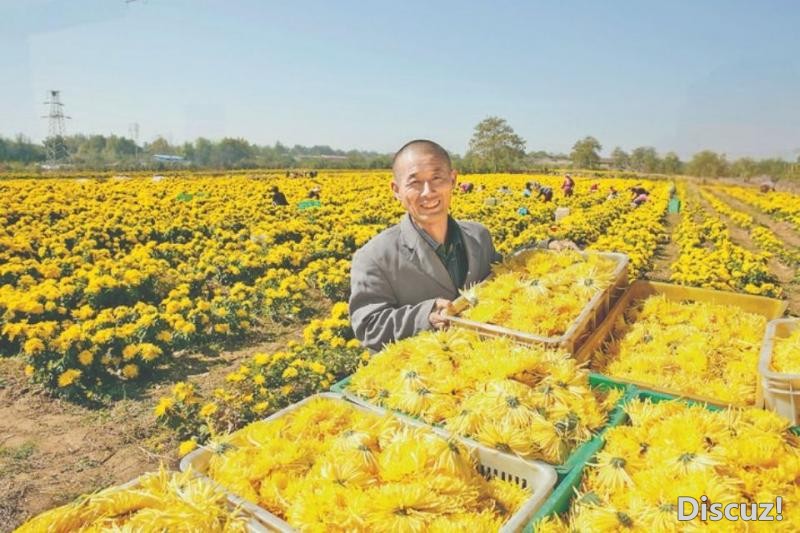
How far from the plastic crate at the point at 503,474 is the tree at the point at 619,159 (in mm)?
82118

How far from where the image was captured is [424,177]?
3090mm

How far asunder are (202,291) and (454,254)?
6.37m

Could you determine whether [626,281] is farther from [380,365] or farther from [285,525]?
[285,525]

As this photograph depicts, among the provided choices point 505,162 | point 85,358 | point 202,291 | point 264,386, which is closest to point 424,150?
point 264,386

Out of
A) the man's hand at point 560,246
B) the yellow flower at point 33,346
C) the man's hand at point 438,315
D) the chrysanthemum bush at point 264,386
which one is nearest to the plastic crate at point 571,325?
the man's hand at point 438,315

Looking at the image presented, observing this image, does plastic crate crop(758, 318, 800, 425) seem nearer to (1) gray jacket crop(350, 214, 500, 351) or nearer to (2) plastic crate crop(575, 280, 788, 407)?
(2) plastic crate crop(575, 280, 788, 407)

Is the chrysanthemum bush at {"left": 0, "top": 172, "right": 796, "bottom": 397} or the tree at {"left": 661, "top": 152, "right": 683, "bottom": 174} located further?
the tree at {"left": 661, "top": 152, "right": 683, "bottom": 174}

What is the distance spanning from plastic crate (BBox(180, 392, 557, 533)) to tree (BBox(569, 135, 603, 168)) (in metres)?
72.2

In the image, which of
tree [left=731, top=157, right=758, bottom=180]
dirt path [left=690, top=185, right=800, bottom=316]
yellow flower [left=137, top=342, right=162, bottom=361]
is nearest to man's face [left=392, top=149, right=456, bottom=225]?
yellow flower [left=137, top=342, right=162, bottom=361]

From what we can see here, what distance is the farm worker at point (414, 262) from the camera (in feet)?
10.1

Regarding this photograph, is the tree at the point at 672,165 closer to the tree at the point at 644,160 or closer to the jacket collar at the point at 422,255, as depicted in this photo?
the tree at the point at 644,160

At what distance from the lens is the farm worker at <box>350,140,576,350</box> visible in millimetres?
3068

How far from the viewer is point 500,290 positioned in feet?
9.89

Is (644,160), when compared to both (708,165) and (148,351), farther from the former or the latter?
(148,351)
